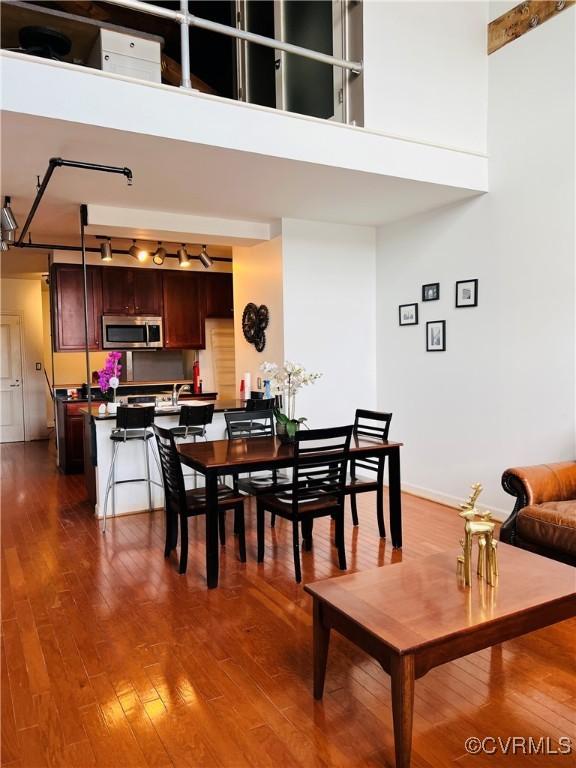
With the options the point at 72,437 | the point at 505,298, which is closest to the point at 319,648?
the point at 505,298

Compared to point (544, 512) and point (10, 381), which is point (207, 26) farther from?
point (10, 381)

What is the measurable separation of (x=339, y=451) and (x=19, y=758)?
7.05 ft

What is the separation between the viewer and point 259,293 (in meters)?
5.88

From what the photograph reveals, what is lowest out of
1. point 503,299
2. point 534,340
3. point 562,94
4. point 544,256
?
point 534,340

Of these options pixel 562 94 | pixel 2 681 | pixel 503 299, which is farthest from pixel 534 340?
pixel 2 681

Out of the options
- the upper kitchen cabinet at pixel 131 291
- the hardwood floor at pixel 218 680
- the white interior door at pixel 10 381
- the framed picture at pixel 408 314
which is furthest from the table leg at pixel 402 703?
the white interior door at pixel 10 381

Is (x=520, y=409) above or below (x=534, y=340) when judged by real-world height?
below

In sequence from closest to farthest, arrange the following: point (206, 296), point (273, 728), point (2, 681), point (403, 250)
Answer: point (273, 728), point (2, 681), point (403, 250), point (206, 296)

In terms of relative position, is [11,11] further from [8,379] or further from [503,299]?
[8,379]

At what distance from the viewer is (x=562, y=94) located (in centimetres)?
393

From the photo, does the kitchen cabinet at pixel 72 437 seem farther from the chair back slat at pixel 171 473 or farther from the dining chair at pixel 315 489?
the dining chair at pixel 315 489

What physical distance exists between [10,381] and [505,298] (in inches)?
318

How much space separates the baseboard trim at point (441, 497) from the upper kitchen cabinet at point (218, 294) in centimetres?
389

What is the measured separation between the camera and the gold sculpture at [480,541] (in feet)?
6.86
